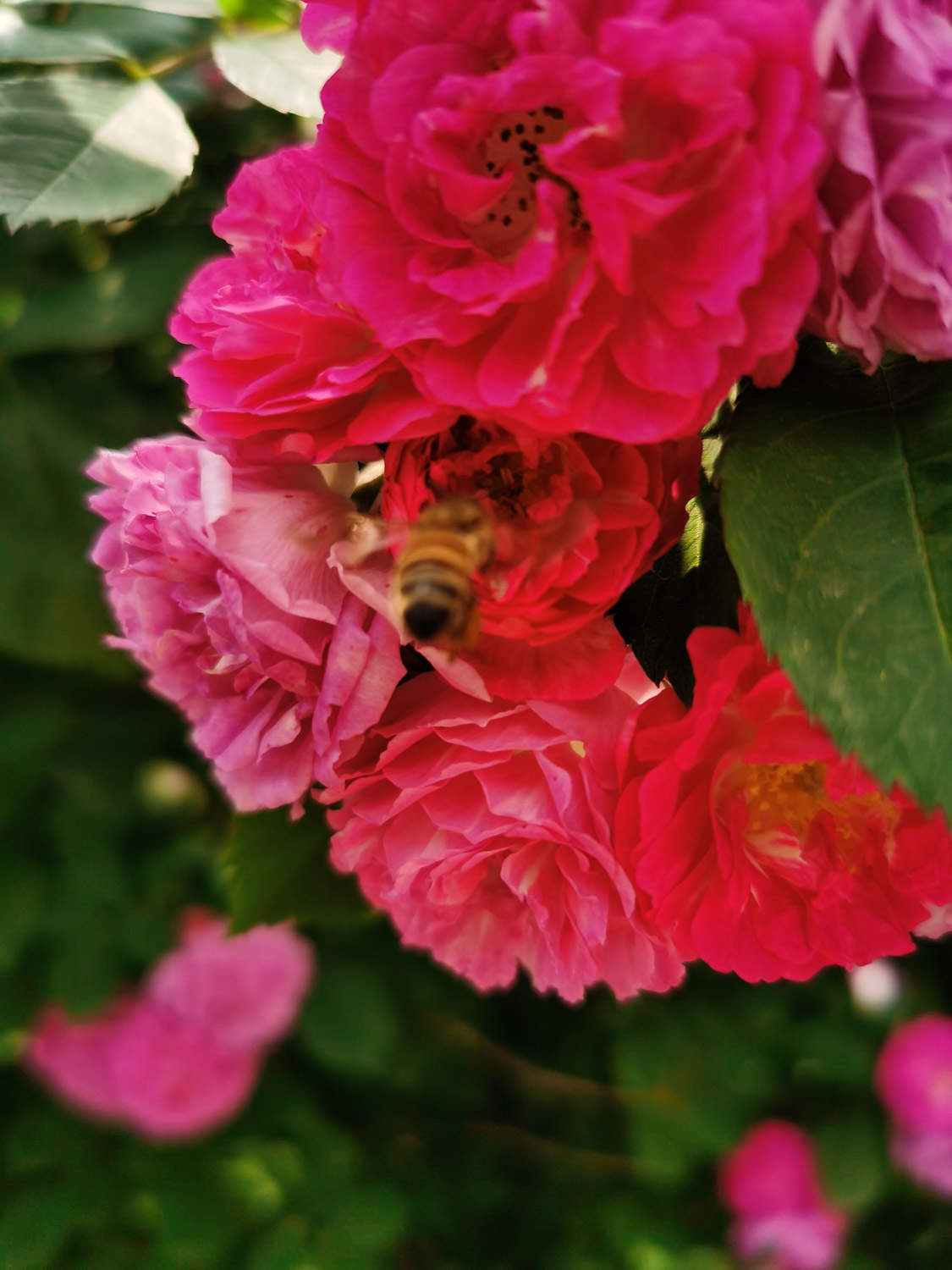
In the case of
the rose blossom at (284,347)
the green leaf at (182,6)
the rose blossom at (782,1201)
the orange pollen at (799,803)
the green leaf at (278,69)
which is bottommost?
the rose blossom at (782,1201)

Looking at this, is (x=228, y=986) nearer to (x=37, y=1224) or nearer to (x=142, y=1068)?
(x=142, y=1068)

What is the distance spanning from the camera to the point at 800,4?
1.02 feet

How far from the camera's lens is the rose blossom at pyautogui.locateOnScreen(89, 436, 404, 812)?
41cm

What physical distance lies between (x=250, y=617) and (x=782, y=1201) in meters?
1.06

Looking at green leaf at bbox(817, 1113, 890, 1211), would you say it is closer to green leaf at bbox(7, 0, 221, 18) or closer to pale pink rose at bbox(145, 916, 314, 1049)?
pale pink rose at bbox(145, 916, 314, 1049)

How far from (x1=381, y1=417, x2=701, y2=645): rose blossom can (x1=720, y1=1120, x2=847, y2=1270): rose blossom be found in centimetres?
100

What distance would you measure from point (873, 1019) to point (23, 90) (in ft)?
3.79

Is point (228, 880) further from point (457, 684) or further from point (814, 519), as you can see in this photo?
point (814, 519)

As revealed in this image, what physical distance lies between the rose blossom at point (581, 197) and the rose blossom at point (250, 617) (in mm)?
92

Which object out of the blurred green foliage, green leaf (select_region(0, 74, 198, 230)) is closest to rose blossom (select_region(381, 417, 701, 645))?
green leaf (select_region(0, 74, 198, 230))

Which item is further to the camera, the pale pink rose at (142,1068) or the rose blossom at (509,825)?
the pale pink rose at (142,1068)

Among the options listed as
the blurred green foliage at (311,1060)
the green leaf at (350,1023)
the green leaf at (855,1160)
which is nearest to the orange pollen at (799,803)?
the blurred green foliage at (311,1060)

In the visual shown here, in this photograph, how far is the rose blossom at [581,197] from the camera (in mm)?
312

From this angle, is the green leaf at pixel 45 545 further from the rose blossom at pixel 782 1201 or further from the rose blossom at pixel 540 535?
the rose blossom at pixel 782 1201
